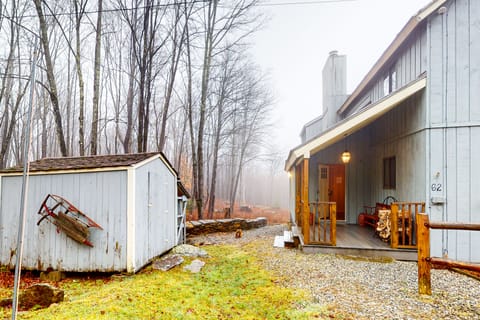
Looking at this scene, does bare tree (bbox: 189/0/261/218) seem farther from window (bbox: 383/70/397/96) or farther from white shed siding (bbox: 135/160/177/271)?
window (bbox: 383/70/397/96)

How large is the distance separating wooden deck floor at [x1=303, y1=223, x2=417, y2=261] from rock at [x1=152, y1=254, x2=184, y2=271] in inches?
126

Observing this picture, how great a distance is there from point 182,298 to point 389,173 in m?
7.19

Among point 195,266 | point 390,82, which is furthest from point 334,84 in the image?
point 195,266

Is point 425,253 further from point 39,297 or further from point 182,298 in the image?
point 39,297

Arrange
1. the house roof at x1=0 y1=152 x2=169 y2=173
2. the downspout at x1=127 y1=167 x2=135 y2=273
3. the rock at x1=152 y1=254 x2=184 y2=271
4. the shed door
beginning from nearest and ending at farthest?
the downspout at x1=127 y1=167 x2=135 y2=273 → the house roof at x1=0 y1=152 x2=169 y2=173 → the rock at x1=152 y1=254 x2=184 y2=271 → the shed door

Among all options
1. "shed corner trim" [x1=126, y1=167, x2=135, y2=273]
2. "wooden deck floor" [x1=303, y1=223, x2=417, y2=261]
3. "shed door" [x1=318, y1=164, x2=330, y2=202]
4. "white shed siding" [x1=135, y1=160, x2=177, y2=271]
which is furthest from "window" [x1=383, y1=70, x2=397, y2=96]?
"shed corner trim" [x1=126, y1=167, x2=135, y2=273]

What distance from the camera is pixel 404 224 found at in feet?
19.7

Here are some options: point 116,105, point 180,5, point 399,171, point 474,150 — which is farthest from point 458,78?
point 116,105

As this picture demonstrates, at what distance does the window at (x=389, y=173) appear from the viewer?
7731 millimetres

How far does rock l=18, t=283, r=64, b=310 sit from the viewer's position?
365 cm

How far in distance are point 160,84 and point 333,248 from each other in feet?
51.5

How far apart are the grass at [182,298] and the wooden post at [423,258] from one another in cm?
183

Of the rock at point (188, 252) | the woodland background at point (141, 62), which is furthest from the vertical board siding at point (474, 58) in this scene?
the woodland background at point (141, 62)

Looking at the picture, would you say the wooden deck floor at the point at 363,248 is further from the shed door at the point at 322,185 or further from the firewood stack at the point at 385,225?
the shed door at the point at 322,185
